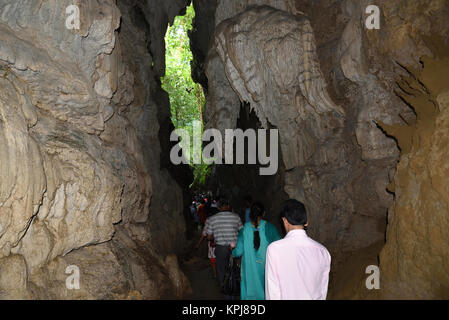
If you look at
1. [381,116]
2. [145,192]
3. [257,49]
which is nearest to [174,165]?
[145,192]

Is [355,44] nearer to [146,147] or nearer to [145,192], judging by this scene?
[145,192]

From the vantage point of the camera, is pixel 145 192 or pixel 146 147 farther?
pixel 146 147

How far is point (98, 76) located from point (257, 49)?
14.0 ft

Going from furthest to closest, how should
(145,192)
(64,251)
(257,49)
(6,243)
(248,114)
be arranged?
(248,114), (257,49), (145,192), (64,251), (6,243)

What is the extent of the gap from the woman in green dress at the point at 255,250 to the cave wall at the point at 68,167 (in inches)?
83.1

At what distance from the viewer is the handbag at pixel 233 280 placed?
474cm

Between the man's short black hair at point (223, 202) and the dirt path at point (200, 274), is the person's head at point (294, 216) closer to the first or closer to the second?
the man's short black hair at point (223, 202)

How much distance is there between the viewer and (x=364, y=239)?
7.00 m

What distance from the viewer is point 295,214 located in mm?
2623

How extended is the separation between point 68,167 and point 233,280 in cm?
263

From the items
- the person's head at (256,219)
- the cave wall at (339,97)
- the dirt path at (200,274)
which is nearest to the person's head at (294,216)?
the person's head at (256,219)

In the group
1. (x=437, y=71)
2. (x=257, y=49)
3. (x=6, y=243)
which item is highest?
(x=257, y=49)

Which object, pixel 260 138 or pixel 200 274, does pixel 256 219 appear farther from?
pixel 260 138

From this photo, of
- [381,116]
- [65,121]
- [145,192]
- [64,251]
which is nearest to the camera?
[64,251]
